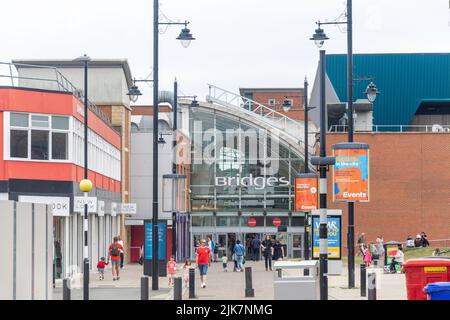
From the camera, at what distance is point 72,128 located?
4338cm

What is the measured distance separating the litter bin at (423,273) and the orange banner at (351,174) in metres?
6.63

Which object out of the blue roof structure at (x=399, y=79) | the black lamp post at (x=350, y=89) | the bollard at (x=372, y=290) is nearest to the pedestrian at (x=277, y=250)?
the blue roof structure at (x=399, y=79)

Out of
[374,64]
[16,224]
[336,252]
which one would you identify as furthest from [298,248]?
[16,224]

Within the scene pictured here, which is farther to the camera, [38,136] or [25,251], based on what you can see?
[38,136]

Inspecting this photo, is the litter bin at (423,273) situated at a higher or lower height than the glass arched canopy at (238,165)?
lower

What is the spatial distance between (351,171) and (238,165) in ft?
165

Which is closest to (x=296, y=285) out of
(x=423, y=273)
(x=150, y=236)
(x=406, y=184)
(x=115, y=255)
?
(x=423, y=273)

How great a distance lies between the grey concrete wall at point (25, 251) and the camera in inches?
526

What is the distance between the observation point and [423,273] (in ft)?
77.9

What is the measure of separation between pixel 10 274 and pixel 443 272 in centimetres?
1256

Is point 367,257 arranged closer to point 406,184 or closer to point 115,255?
point 115,255

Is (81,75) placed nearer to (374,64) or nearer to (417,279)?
(374,64)

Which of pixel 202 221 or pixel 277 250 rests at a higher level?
pixel 202 221

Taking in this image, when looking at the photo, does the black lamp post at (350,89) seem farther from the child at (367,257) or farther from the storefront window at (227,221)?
the storefront window at (227,221)
